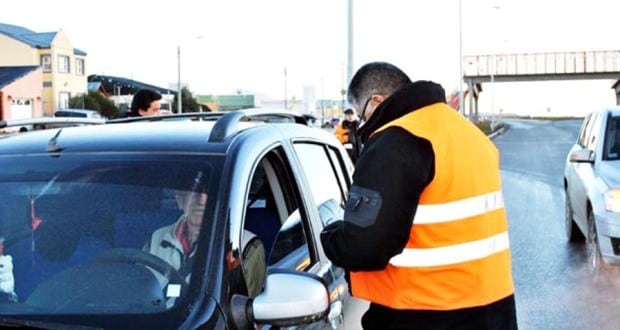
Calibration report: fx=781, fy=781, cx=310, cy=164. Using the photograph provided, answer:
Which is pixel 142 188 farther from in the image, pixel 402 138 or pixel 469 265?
pixel 469 265

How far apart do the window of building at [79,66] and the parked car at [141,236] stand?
69.2m

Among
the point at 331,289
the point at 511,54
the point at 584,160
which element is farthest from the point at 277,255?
the point at 511,54

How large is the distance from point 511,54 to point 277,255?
6921 cm

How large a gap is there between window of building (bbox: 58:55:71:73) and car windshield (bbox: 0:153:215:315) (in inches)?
2644

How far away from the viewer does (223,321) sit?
7.40 feet

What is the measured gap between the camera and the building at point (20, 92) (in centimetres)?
5531

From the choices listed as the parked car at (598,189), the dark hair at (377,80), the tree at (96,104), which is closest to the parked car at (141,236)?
the dark hair at (377,80)

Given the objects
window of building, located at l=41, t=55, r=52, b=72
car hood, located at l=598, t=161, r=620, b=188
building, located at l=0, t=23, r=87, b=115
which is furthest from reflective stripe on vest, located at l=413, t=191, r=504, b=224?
window of building, located at l=41, t=55, r=52, b=72

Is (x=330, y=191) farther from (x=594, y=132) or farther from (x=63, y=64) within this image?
(x=63, y=64)

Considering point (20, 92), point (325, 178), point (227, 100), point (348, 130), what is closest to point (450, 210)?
point (325, 178)

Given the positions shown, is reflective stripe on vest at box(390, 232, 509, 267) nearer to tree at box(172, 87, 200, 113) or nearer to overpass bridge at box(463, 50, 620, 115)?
overpass bridge at box(463, 50, 620, 115)

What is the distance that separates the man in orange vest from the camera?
103 inches

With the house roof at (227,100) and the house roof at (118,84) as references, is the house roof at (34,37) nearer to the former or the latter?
the house roof at (118,84)

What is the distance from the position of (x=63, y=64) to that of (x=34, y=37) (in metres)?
3.73
